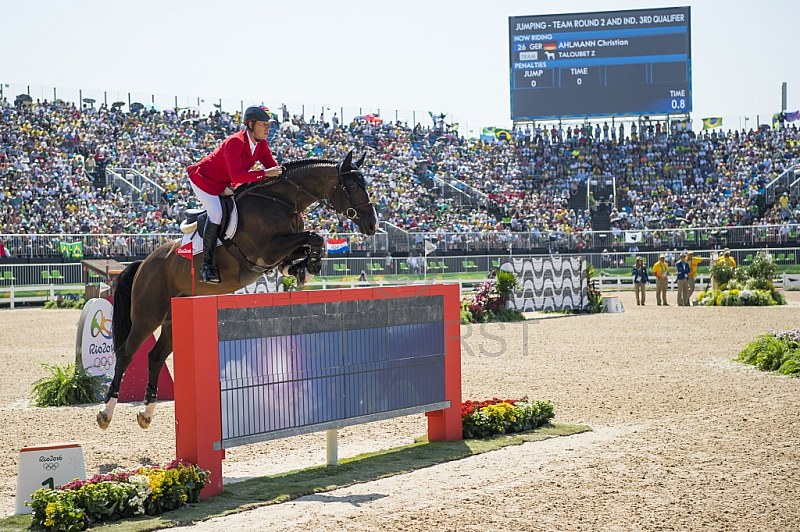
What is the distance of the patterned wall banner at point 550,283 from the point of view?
23.1 m

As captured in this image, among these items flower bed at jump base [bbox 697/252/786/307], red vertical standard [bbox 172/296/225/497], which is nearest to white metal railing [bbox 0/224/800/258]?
flower bed at jump base [bbox 697/252/786/307]

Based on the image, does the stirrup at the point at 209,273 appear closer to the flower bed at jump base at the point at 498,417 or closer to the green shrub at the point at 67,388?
the flower bed at jump base at the point at 498,417

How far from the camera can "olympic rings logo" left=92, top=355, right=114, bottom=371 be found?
34.2ft

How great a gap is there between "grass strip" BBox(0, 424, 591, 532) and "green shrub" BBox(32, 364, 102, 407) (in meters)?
4.64

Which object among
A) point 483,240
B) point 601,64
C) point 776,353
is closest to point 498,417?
point 776,353

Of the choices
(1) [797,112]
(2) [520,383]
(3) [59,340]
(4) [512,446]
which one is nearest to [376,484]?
(4) [512,446]

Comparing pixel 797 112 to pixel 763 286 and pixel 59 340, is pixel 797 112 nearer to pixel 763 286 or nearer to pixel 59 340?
pixel 763 286

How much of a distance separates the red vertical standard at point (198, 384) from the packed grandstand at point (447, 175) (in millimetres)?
23756

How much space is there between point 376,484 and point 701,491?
2186 millimetres

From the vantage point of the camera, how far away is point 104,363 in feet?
34.4

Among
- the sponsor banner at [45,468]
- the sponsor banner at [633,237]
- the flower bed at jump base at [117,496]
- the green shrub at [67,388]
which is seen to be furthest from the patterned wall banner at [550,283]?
the sponsor banner at [45,468]

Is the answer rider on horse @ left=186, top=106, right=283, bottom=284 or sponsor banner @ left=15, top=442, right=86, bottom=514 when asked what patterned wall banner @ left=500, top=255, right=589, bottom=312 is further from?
sponsor banner @ left=15, top=442, right=86, bottom=514

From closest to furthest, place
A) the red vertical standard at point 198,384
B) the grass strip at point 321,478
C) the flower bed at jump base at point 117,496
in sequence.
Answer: the flower bed at jump base at point 117,496 → the grass strip at point 321,478 → the red vertical standard at point 198,384

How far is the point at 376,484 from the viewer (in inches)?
242
